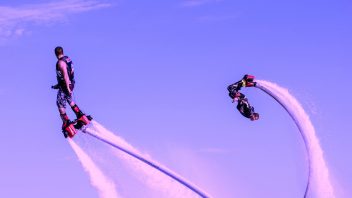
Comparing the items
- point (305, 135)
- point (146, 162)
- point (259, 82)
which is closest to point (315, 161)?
point (305, 135)

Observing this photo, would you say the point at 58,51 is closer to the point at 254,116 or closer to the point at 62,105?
the point at 62,105

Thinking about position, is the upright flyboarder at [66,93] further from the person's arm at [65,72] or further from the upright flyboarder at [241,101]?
the upright flyboarder at [241,101]

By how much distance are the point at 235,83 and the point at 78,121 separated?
38.9 ft

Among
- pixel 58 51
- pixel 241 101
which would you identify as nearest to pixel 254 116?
pixel 241 101

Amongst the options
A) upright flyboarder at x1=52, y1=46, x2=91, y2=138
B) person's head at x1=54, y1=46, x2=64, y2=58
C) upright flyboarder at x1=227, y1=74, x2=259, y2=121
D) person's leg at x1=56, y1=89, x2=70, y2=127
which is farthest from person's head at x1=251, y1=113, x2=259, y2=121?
person's head at x1=54, y1=46, x2=64, y2=58

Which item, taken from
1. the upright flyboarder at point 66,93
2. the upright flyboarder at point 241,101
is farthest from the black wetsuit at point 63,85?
the upright flyboarder at point 241,101

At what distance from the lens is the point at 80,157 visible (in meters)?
69.2

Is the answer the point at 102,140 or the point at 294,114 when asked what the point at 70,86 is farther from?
the point at 294,114

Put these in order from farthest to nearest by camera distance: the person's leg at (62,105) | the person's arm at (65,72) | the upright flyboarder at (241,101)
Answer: the upright flyboarder at (241,101) < the person's leg at (62,105) < the person's arm at (65,72)

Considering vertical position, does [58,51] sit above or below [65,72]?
above

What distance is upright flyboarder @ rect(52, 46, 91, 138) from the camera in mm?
63562

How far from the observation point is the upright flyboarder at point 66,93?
6356cm

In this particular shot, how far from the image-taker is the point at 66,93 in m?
64.5

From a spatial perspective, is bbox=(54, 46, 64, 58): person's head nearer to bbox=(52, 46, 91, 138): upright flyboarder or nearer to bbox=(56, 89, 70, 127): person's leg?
bbox=(52, 46, 91, 138): upright flyboarder
